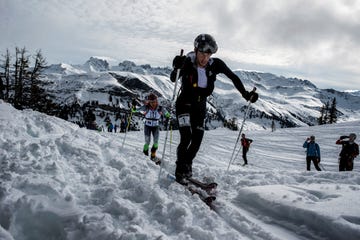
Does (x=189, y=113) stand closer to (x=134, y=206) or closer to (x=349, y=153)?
(x=134, y=206)

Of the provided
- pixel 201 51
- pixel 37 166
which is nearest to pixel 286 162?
pixel 201 51

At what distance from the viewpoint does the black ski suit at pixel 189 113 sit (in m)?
5.35

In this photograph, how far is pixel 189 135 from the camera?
538cm

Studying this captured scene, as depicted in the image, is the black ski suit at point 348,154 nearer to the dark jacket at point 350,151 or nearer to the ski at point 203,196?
the dark jacket at point 350,151

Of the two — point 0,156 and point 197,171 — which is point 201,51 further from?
point 0,156

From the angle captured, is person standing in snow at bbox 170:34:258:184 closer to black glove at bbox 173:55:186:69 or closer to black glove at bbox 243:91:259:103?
black glove at bbox 173:55:186:69

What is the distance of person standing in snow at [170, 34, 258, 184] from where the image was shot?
536cm

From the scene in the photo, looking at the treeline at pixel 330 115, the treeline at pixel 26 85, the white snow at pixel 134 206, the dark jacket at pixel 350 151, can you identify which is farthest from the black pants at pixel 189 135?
the treeline at pixel 330 115

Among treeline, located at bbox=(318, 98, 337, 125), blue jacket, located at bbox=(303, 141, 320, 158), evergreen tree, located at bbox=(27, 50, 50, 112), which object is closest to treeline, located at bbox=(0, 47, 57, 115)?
evergreen tree, located at bbox=(27, 50, 50, 112)

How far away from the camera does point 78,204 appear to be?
363 centimetres

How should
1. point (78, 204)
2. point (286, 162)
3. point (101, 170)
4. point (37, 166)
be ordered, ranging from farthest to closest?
point (286, 162), point (101, 170), point (37, 166), point (78, 204)

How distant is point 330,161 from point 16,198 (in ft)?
81.5

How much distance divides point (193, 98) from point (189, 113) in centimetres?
27

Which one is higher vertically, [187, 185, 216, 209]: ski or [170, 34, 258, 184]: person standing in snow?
[170, 34, 258, 184]: person standing in snow
